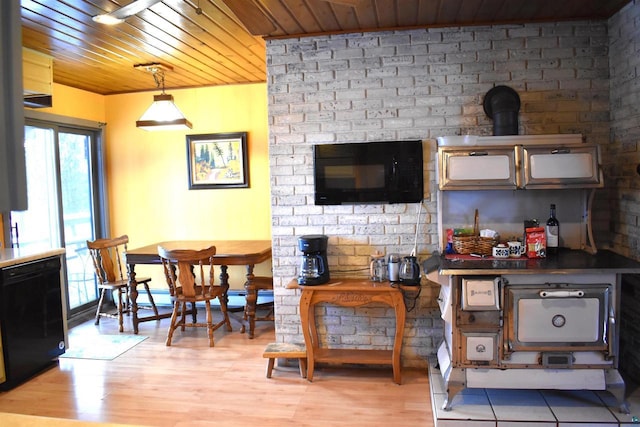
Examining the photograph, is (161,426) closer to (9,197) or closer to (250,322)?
(250,322)

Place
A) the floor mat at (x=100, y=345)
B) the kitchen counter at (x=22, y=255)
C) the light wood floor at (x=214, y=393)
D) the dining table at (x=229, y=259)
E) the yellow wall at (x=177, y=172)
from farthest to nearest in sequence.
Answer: the yellow wall at (x=177, y=172) → the dining table at (x=229, y=259) → the floor mat at (x=100, y=345) → the kitchen counter at (x=22, y=255) → the light wood floor at (x=214, y=393)

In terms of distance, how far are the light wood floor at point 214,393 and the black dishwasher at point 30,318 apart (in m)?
0.11

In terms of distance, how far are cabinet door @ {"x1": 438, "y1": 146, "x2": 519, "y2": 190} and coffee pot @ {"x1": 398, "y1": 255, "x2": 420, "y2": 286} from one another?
1.71ft

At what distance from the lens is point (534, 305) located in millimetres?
2535

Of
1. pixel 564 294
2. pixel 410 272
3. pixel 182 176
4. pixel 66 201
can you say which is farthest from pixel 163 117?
pixel 564 294

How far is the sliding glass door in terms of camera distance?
170 inches

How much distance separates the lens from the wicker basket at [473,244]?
2922mm

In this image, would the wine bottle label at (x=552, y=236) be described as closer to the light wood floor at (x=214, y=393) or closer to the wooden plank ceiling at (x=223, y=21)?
the light wood floor at (x=214, y=393)

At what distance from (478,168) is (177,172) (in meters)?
3.37

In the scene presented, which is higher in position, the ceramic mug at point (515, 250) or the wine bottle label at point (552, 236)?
the wine bottle label at point (552, 236)

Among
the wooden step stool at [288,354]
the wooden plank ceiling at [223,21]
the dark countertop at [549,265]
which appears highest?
the wooden plank ceiling at [223,21]

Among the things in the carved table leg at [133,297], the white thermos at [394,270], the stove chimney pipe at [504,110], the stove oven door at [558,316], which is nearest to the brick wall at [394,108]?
the stove chimney pipe at [504,110]

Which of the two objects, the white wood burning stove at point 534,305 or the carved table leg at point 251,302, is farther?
the carved table leg at point 251,302

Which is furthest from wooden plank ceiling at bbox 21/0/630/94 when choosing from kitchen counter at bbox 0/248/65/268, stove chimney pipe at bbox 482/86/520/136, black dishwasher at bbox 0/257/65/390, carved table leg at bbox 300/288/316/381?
carved table leg at bbox 300/288/316/381
